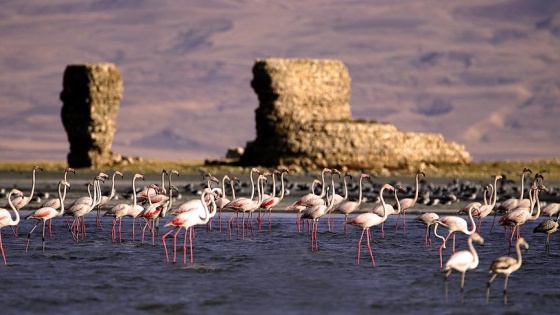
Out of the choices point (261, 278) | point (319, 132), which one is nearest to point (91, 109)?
point (319, 132)

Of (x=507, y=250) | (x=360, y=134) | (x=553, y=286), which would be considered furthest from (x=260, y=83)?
(x=553, y=286)

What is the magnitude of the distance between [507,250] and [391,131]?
30004 mm

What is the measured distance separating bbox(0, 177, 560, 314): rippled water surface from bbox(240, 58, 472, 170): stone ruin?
25.9 m

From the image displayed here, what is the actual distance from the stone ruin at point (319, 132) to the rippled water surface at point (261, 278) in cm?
2591

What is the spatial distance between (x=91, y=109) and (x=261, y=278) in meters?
37.3

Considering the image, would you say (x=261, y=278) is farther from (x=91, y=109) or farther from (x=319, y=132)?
(x=91, y=109)

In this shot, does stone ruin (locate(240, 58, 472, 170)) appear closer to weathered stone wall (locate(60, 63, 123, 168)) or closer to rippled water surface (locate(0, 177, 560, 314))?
weathered stone wall (locate(60, 63, 123, 168))

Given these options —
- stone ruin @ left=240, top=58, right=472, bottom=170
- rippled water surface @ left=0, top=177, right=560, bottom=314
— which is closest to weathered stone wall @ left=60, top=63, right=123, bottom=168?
stone ruin @ left=240, top=58, right=472, bottom=170

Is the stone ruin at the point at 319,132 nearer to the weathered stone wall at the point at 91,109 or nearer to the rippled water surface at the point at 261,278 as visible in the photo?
the weathered stone wall at the point at 91,109

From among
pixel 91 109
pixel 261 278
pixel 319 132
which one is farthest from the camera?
pixel 91 109

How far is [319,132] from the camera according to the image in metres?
50.8

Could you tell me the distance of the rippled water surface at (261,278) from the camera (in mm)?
15531

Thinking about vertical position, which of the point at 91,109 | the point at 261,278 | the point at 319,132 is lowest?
the point at 261,278

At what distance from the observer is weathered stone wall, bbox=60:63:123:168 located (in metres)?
53.9
